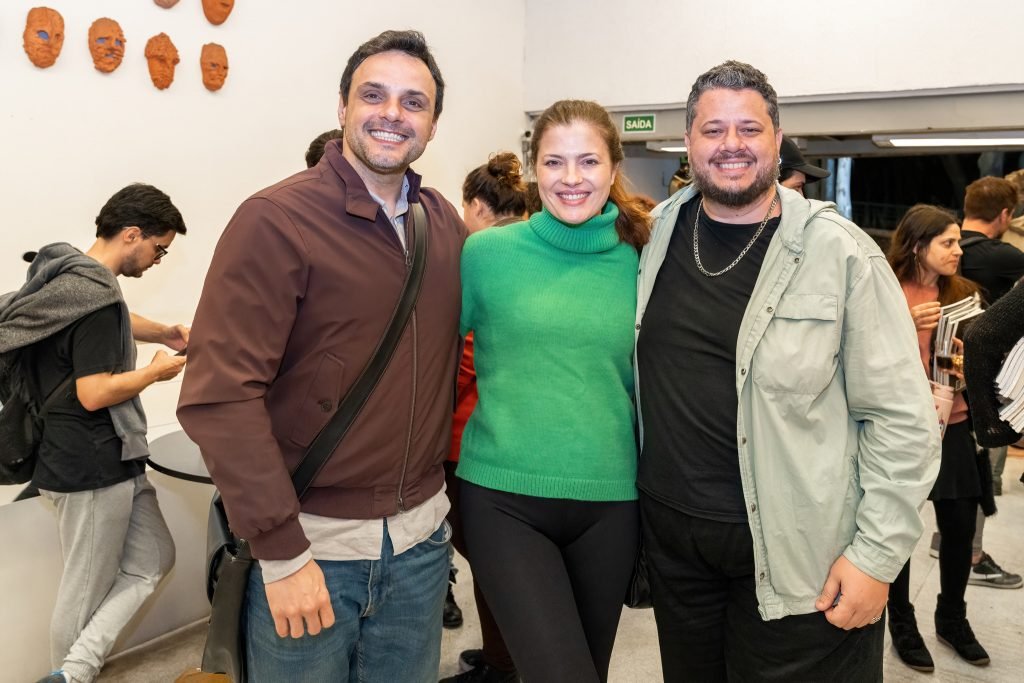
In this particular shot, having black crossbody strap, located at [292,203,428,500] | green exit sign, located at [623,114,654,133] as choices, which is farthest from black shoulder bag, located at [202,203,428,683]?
green exit sign, located at [623,114,654,133]

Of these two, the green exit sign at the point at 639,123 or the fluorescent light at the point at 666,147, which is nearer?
the green exit sign at the point at 639,123

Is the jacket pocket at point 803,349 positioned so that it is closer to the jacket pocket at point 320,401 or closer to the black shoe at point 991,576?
the jacket pocket at point 320,401

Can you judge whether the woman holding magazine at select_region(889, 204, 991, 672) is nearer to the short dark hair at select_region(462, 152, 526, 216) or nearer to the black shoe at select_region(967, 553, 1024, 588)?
the black shoe at select_region(967, 553, 1024, 588)

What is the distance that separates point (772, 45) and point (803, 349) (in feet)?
13.0

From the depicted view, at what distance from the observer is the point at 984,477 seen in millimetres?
3131

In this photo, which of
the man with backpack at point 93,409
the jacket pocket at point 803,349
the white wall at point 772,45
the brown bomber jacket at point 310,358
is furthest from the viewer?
the white wall at point 772,45

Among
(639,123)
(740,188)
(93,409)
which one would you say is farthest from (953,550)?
(639,123)

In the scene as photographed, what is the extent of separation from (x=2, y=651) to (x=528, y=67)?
476cm

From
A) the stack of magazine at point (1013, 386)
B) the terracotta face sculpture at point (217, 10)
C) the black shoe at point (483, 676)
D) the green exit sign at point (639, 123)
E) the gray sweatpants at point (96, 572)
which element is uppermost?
the terracotta face sculpture at point (217, 10)

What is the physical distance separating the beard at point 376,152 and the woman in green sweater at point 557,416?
0.33 metres

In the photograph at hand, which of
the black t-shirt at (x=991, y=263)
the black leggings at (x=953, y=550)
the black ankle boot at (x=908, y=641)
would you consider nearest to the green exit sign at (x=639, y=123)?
the black t-shirt at (x=991, y=263)

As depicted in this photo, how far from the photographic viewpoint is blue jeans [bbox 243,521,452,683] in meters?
1.53

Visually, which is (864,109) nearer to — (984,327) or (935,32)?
(935,32)

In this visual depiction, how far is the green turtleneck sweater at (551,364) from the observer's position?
1746 mm
